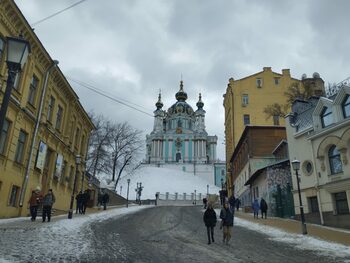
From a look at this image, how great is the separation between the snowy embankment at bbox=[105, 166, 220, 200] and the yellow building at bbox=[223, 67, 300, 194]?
37.1 m

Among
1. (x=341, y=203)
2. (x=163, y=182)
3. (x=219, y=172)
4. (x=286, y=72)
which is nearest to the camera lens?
(x=341, y=203)

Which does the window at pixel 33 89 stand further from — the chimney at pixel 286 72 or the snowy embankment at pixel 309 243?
the chimney at pixel 286 72

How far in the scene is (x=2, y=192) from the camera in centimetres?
1645

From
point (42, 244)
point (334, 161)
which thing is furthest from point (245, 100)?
point (42, 244)

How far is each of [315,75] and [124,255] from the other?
126 ft

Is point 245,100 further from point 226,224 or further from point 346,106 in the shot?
point 226,224

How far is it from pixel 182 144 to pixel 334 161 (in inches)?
3742

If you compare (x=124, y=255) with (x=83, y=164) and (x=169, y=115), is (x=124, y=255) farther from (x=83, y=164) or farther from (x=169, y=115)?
(x=169, y=115)

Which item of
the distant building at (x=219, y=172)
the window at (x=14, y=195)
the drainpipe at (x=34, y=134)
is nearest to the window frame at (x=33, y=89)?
the drainpipe at (x=34, y=134)

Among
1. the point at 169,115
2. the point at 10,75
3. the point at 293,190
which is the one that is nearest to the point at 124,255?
the point at 10,75

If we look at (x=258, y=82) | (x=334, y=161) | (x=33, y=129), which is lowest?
(x=334, y=161)

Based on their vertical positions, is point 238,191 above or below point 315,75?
below

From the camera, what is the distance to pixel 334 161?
66.2 ft

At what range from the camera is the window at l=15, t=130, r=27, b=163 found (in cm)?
1839
